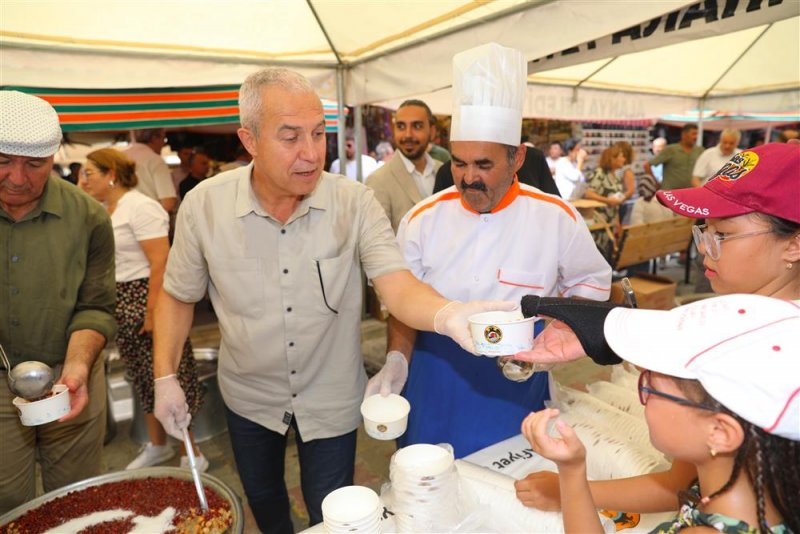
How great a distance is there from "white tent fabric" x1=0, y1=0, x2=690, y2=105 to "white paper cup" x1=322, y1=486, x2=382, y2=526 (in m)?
2.26

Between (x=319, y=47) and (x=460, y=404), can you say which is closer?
(x=460, y=404)

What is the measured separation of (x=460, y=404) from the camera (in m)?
1.99

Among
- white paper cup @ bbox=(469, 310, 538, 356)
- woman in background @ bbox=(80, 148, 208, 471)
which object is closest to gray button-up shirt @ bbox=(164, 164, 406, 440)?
white paper cup @ bbox=(469, 310, 538, 356)

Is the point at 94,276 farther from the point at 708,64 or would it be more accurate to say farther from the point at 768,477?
the point at 708,64

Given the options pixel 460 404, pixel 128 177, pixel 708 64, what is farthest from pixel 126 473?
pixel 708 64

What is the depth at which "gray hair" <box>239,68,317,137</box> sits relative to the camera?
1716 mm

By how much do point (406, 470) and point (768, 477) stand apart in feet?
2.35

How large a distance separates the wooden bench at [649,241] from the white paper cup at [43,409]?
17.5 ft

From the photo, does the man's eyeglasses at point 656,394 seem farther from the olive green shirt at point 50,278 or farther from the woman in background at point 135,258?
the woman in background at point 135,258

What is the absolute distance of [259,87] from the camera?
5.67ft

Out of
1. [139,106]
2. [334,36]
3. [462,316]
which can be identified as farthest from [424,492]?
[139,106]

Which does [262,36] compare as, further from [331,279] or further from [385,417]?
[385,417]

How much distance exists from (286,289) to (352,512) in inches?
37.3

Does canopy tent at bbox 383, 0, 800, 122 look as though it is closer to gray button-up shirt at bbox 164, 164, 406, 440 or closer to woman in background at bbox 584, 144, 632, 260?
woman in background at bbox 584, 144, 632, 260
